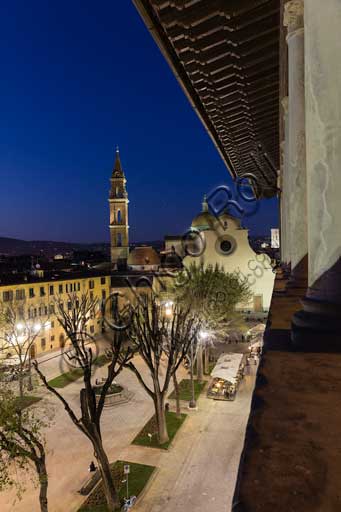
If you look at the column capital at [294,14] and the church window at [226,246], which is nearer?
the column capital at [294,14]

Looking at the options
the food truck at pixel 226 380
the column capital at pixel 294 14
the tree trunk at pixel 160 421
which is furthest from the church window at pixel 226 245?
the column capital at pixel 294 14

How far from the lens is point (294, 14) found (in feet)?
14.1

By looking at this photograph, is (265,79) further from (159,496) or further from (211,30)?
(159,496)

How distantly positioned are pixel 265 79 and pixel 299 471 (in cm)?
804

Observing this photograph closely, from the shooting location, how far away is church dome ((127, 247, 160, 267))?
57.1 m

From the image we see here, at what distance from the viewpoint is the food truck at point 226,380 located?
2114cm

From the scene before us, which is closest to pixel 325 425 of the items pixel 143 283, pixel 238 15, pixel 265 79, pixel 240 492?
pixel 240 492

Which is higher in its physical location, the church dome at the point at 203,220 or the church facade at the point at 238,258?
the church dome at the point at 203,220

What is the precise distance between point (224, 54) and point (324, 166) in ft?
16.1

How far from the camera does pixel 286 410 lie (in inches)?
64.8

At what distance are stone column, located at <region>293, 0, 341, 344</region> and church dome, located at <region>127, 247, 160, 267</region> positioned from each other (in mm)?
54111

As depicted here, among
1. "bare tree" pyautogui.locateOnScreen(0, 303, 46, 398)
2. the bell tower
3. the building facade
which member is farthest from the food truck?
the bell tower

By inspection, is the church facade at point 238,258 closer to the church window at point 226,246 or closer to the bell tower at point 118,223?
the church window at point 226,246

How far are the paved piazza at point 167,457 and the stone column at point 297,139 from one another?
9.99 metres
